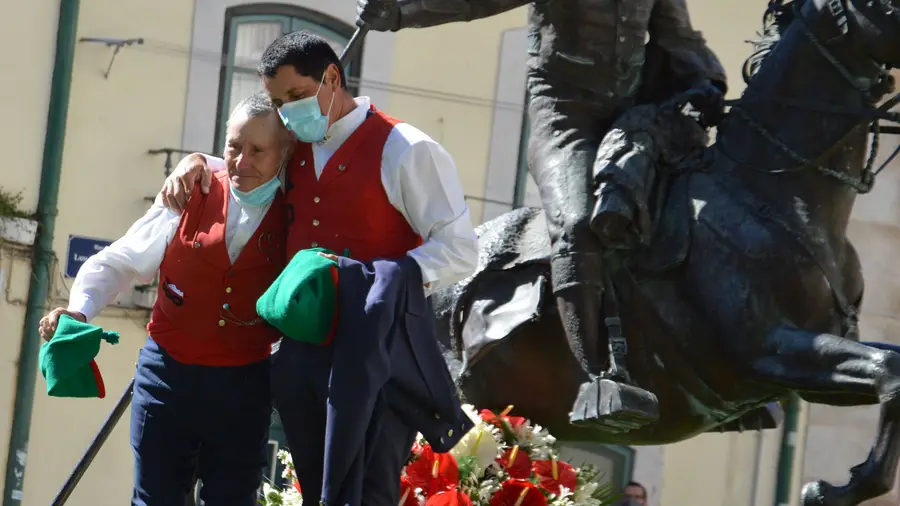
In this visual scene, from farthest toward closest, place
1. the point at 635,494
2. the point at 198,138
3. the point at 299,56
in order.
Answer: the point at 198,138
the point at 635,494
the point at 299,56

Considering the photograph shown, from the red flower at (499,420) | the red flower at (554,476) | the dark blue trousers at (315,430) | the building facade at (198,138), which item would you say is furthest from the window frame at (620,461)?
the dark blue trousers at (315,430)

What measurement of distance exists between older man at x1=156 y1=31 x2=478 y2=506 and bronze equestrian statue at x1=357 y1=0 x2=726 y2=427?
1773 millimetres

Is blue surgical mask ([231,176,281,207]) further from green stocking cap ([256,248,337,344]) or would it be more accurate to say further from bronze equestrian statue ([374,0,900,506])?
bronze equestrian statue ([374,0,900,506])

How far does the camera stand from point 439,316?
7277mm

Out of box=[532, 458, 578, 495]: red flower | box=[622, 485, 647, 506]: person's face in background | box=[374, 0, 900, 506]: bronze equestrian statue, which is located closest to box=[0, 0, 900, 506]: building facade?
box=[622, 485, 647, 506]: person's face in background

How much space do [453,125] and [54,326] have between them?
34.9ft

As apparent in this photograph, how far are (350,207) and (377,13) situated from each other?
1.44 meters

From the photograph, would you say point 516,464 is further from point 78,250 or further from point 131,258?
point 78,250

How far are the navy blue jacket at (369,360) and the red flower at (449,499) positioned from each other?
72cm

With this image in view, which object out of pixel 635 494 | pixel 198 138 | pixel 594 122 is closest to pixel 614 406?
pixel 594 122

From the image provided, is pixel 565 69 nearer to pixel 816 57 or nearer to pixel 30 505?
pixel 816 57

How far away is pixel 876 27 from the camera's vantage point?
6.30m

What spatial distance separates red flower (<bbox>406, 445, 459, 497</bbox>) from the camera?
5.50 m

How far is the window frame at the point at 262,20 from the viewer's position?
47.2 ft
